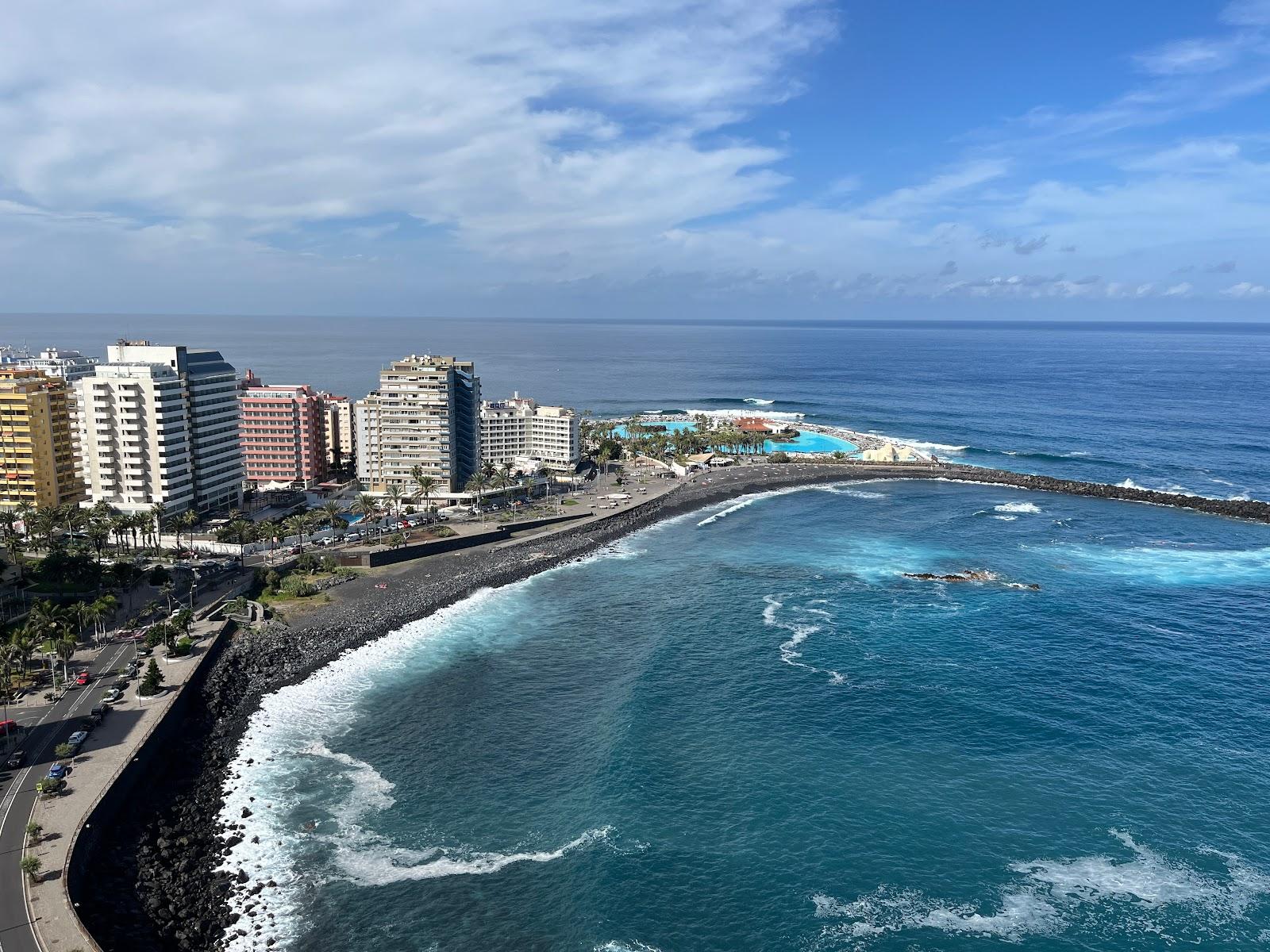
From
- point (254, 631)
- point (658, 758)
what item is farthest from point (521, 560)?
point (658, 758)

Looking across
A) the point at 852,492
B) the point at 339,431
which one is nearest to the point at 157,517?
the point at 339,431

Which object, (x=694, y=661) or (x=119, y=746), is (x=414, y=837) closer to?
(x=119, y=746)

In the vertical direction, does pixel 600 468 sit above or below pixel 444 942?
above

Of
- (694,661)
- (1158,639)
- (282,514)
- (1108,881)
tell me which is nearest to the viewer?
(1108,881)

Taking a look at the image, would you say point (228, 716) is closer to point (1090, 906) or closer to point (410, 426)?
point (1090, 906)

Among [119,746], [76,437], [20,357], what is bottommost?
[119,746]

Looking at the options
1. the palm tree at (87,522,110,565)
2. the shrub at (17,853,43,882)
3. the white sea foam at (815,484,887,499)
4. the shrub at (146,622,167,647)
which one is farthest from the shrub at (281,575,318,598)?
the white sea foam at (815,484,887,499)

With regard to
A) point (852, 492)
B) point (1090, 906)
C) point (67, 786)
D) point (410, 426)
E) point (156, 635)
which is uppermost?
A: point (410, 426)
